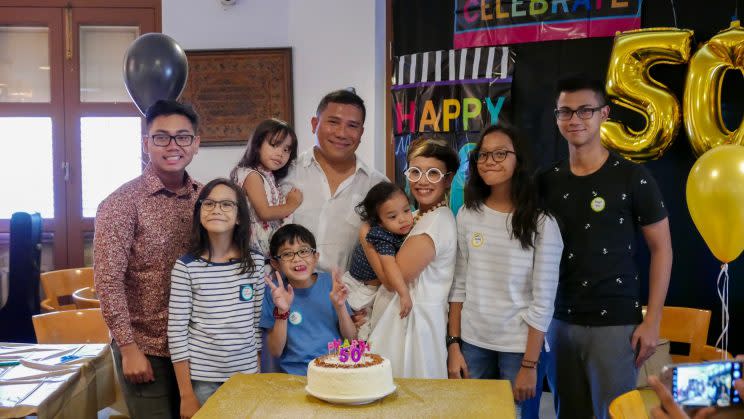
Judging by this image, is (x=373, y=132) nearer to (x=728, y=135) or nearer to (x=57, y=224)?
(x=728, y=135)

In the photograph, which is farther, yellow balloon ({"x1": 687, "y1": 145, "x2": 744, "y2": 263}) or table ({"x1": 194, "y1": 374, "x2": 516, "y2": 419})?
yellow balloon ({"x1": 687, "y1": 145, "x2": 744, "y2": 263})

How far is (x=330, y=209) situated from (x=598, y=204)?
3.38ft

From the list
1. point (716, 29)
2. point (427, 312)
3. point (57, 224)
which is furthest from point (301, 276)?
point (57, 224)

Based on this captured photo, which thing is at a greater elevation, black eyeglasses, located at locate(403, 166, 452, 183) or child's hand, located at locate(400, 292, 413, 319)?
black eyeglasses, located at locate(403, 166, 452, 183)

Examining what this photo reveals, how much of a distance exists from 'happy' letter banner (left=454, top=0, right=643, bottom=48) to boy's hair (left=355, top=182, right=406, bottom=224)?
217 cm

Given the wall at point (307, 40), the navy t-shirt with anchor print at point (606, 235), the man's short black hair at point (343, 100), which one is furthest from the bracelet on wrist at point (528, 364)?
the wall at point (307, 40)

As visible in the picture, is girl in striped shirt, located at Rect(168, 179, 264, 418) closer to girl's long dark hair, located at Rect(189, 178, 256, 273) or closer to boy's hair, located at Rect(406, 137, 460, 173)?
girl's long dark hair, located at Rect(189, 178, 256, 273)

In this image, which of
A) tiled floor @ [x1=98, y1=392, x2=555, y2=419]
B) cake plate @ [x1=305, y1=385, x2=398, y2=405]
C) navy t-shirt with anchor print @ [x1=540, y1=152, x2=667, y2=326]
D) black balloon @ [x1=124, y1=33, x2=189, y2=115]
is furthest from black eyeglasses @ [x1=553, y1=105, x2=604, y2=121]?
tiled floor @ [x1=98, y1=392, x2=555, y2=419]

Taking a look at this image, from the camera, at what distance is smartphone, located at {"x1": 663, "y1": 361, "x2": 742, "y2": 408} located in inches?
54.8

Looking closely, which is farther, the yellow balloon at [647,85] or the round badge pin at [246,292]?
the yellow balloon at [647,85]

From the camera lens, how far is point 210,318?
2379 millimetres

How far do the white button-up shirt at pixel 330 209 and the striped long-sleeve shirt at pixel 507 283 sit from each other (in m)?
0.57

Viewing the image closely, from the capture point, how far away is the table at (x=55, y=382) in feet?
7.29

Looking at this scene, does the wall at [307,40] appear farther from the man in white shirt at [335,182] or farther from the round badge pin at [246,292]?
the round badge pin at [246,292]
